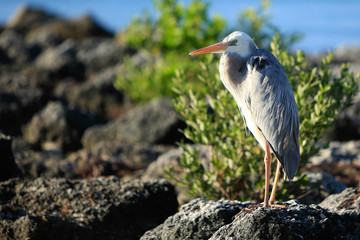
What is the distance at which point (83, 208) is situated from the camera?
15.8 ft

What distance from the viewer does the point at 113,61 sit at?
62.6 feet

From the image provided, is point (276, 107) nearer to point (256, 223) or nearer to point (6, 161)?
point (256, 223)

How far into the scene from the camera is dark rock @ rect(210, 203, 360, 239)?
3.49m

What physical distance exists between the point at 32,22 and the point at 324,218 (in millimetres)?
32074

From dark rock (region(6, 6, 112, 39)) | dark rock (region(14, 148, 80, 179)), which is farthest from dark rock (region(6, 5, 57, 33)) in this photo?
dark rock (region(14, 148, 80, 179))

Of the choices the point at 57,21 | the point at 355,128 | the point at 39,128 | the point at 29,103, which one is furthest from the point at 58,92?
the point at 57,21

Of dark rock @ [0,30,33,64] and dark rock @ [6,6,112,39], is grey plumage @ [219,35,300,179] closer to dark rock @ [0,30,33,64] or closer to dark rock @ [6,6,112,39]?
dark rock @ [0,30,33,64]

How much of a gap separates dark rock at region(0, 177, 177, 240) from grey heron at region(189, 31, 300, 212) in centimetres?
154

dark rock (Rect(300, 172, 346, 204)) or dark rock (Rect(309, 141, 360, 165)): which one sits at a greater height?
dark rock (Rect(300, 172, 346, 204))

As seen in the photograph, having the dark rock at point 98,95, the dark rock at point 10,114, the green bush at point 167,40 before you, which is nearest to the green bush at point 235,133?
the green bush at point 167,40

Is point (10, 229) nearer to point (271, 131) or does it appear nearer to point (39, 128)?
point (271, 131)

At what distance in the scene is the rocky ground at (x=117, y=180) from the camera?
401 centimetres

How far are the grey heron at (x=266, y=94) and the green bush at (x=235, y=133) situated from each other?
0.94 m

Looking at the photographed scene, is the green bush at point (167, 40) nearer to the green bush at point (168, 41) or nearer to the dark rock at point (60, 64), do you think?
the green bush at point (168, 41)
